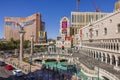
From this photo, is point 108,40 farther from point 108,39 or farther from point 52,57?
point 52,57

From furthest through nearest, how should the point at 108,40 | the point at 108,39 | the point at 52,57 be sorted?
1. the point at 52,57
2. the point at 108,39
3. the point at 108,40

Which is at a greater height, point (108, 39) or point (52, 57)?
point (108, 39)

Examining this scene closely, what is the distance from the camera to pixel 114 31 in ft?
205

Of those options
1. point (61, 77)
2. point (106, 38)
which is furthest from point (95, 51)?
point (61, 77)

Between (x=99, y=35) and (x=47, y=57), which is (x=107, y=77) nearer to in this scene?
(x=99, y=35)

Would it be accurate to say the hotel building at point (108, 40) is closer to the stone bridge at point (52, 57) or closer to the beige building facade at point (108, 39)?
the beige building facade at point (108, 39)

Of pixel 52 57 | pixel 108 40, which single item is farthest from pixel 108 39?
pixel 52 57

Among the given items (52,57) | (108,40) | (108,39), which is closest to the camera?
(108,40)

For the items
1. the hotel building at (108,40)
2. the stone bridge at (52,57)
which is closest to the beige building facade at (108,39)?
the hotel building at (108,40)

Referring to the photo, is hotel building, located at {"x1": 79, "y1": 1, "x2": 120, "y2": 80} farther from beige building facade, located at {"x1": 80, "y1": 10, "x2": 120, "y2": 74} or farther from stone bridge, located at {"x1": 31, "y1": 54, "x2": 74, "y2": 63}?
stone bridge, located at {"x1": 31, "y1": 54, "x2": 74, "y2": 63}

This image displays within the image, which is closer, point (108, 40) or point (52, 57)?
point (108, 40)

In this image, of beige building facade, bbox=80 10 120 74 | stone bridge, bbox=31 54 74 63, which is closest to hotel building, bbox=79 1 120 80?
beige building facade, bbox=80 10 120 74

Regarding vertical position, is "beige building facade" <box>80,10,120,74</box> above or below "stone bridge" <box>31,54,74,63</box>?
above

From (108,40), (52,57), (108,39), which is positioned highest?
(108,39)
